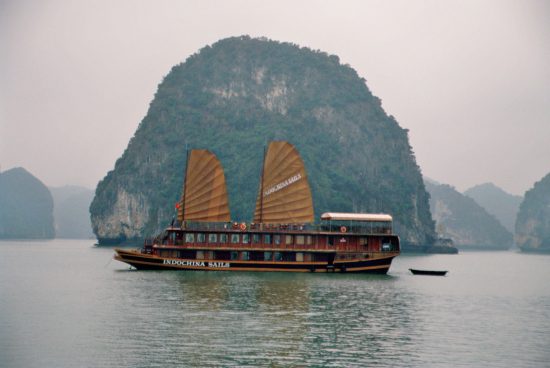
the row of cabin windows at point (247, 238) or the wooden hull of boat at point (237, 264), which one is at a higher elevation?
the row of cabin windows at point (247, 238)

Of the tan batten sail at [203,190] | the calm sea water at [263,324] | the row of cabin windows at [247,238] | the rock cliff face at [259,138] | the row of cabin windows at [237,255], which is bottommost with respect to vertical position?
the calm sea water at [263,324]

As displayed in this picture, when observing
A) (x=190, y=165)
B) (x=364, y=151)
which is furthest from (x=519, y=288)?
(x=364, y=151)

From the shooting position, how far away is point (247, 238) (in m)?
52.7

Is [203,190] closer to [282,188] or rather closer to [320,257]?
[282,188]

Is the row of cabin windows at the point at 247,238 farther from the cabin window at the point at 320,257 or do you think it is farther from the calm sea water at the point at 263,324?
the calm sea water at the point at 263,324

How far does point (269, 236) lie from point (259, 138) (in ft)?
297

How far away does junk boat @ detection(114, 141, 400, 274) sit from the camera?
52.3 m

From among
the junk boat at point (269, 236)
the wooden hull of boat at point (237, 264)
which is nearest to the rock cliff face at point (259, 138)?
the junk boat at point (269, 236)

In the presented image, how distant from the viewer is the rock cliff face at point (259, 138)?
449 feet

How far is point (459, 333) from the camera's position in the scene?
91.6ft

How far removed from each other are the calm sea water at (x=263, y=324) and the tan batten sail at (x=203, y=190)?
24.7 feet

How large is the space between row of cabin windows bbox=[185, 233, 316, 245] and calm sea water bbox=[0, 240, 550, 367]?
5.57 m

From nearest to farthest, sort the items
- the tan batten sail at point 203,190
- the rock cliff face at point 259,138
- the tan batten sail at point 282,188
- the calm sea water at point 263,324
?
the calm sea water at point 263,324 < the tan batten sail at point 203,190 < the tan batten sail at point 282,188 < the rock cliff face at point 259,138

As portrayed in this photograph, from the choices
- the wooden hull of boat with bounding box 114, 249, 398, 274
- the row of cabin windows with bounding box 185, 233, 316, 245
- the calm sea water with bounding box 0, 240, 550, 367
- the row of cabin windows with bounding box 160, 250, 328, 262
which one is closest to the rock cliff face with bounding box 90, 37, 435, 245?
the wooden hull of boat with bounding box 114, 249, 398, 274
